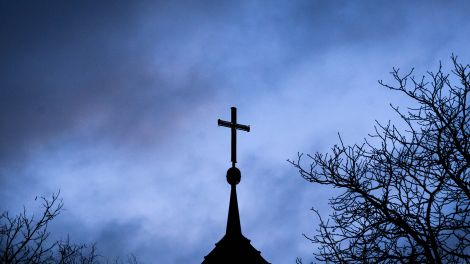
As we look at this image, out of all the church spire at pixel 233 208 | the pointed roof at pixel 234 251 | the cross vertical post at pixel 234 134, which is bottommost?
the pointed roof at pixel 234 251

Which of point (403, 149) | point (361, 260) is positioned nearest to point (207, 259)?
point (361, 260)

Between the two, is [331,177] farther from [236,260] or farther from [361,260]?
[236,260]

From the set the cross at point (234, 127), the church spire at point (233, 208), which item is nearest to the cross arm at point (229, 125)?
the cross at point (234, 127)

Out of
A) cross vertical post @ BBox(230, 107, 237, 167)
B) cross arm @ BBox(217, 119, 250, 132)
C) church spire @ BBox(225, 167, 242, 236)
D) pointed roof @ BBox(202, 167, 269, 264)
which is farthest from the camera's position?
cross arm @ BBox(217, 119, 250, 132)

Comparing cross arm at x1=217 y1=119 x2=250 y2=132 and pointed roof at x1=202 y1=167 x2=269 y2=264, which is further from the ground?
cross arm at x1=217 y1=119 x2=250 y2=132

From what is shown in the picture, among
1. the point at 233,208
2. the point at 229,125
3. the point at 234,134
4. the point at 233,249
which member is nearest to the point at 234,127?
the point at 229,125

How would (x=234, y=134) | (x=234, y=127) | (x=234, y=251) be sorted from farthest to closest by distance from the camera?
(x=234, y=127) < (x=234, y=134) < (x=234, y=251)

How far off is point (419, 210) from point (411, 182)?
62 cm

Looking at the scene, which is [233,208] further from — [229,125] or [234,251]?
[229,125]

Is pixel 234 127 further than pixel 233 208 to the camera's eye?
Yes

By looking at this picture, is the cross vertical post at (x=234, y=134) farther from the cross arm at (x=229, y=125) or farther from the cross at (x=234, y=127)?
the cross arm at (x=229, y=125)

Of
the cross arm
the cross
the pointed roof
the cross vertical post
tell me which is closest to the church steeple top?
the pointed roof

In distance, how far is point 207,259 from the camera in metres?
11.8

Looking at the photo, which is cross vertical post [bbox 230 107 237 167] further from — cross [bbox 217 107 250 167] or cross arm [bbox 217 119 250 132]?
cross arm [bbox 217 119 250 132]
